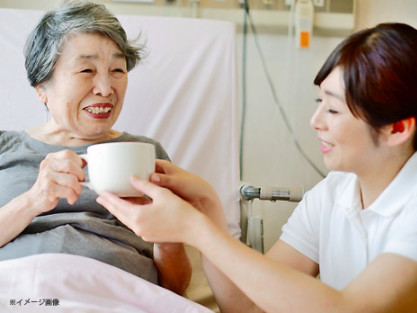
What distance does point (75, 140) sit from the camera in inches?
49.0

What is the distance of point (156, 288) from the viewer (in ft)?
2.92

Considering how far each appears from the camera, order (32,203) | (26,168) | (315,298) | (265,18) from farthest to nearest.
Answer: (265,18) < (26,168) < (32,203) < (315,298)

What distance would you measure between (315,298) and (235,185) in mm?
803

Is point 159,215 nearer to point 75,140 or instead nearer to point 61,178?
point 61,178

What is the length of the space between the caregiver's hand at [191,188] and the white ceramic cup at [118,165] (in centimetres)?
12

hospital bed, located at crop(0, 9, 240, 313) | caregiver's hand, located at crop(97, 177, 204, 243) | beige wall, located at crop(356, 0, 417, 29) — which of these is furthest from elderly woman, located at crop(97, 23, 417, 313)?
beige wall, located at crop(356, 0, 417, 29)

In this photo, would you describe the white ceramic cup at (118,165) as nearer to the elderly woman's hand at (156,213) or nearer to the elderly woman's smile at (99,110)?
the elderly woman's hand at (156,213)

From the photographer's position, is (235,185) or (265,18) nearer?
(235,185)

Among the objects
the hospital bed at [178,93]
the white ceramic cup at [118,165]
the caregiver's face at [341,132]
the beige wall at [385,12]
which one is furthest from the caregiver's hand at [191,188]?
the beige wall at [385,12]

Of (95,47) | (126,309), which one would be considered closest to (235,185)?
(95,47)

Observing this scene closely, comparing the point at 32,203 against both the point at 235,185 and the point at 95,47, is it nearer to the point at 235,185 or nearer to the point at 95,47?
the point at 95,47

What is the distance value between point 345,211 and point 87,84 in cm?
65

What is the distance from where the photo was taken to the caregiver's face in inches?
34.4

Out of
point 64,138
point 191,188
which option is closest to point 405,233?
point 191,188
